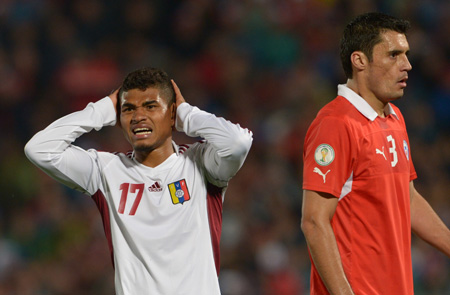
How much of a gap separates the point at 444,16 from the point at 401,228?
224 inches

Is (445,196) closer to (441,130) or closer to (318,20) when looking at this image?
(441,130)

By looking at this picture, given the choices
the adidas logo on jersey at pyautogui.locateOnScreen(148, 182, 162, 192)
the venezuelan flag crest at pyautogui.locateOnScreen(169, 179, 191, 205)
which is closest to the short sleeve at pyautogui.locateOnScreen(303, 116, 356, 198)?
the venezuelan flag crest at pyautogui.locateOnScreen(169, 179, 191, 205)

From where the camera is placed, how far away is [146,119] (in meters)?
3.55

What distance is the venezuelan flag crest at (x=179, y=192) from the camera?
139 inches

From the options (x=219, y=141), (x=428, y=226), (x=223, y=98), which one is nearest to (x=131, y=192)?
(x=219, y=141)

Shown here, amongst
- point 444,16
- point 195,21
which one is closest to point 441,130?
point 444,16

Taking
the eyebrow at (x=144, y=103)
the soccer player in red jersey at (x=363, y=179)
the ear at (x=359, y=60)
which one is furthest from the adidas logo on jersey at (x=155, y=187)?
the ear at (x=359, y=60)

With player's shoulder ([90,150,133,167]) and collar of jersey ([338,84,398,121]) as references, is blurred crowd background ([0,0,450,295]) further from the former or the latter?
collar of jersey ([338,84,398,121])

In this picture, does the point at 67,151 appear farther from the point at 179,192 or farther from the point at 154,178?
the point at 179,192

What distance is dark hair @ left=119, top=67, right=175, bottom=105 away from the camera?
11.9ft

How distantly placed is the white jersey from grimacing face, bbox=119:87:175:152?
84 millimetres

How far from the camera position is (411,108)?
25.6 feet

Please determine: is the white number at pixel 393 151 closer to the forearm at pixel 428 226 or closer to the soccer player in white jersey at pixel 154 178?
the forearm at pixel 428 226

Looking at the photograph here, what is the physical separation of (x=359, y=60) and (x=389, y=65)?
5.7 inches
